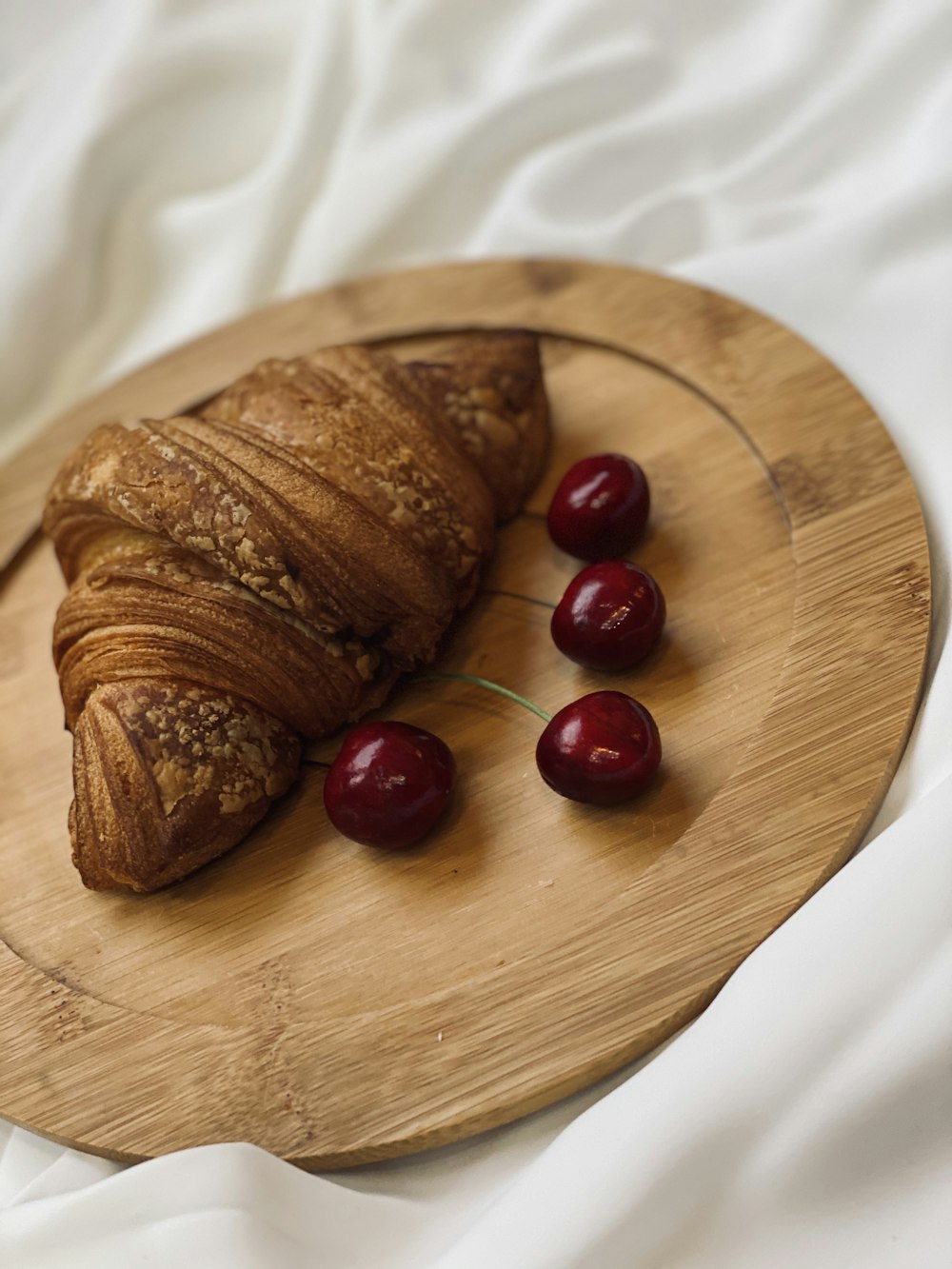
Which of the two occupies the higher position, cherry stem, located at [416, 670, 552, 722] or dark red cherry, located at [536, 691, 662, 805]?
dark red cherry, located at [536, 691, 662, 805]

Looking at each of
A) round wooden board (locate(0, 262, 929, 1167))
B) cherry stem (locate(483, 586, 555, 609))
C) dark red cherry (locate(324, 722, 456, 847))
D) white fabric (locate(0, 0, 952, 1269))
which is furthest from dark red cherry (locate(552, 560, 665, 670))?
white fabric (locate(0, 0, 952, 1269))

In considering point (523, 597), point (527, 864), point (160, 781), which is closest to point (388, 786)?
point (527, 864)

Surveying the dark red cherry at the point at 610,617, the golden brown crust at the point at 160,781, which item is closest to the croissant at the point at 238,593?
the golden brown crust at the point at 160,781

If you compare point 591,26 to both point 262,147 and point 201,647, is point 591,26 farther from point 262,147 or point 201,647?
point 201,647

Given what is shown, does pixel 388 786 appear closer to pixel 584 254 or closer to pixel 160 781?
pixel 160 781

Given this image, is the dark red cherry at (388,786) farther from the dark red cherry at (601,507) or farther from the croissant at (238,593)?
the dark red cherry at (601,507)

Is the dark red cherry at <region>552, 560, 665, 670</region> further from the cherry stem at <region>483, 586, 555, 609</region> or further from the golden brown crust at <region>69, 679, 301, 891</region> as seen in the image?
the golden brown crust at <region>69, 679, 301, 891</region>
